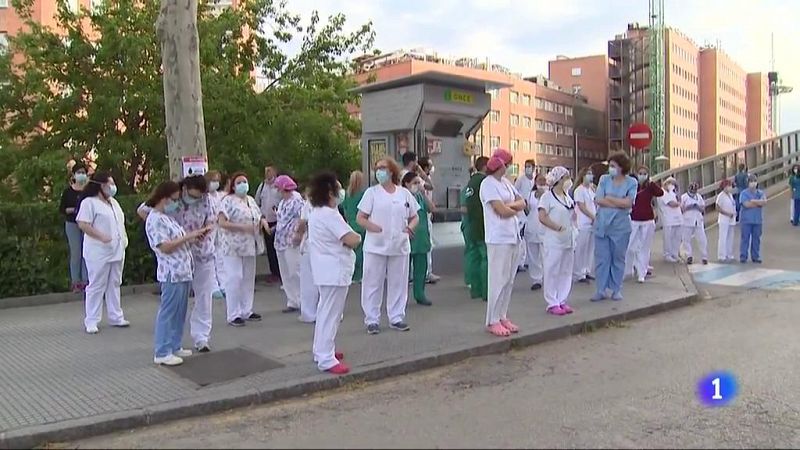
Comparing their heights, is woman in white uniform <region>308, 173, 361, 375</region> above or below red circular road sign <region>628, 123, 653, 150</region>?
below

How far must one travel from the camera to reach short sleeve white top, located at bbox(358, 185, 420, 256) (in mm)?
7922

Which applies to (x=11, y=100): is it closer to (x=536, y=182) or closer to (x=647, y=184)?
(x=536, y=182)

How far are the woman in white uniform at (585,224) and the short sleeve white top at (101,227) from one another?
634 centimetres

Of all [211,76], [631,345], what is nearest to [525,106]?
[211,76]

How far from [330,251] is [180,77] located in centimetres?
586

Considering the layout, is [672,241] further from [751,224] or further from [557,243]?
[557,243]

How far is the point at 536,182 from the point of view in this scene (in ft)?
38.3

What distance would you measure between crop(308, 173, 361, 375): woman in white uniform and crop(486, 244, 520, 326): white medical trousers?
73.2 inches

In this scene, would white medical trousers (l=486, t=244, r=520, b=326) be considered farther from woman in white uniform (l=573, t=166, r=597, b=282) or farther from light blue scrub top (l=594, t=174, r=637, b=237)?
woman in white uniform (l=573, t=166, r=597, b=282)

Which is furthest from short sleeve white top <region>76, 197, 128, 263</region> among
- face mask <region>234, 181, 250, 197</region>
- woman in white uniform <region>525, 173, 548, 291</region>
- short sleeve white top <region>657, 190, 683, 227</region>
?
short sleeve white top <region>657, 190, 683, 227</region>

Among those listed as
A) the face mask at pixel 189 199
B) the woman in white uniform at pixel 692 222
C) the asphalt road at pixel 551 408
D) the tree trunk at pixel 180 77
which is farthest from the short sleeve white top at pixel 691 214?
the face mask at pixel 189 199

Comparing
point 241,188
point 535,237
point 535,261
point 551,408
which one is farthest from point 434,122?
point 551,408

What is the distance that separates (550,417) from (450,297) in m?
5.03

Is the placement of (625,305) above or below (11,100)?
below
